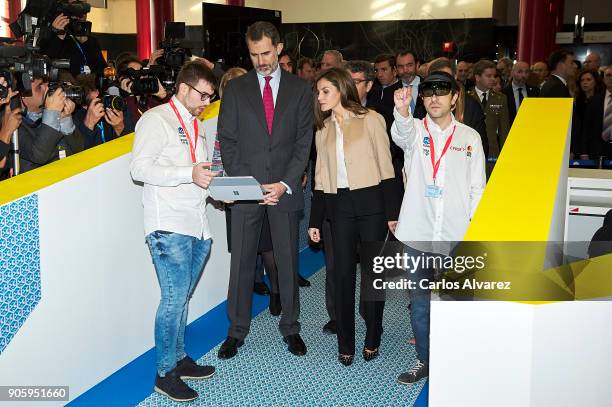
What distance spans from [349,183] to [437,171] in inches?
22.6

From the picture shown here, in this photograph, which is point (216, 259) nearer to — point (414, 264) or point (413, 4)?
point (414, 264)

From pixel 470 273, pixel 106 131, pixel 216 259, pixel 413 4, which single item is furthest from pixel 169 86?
pixel 413 4

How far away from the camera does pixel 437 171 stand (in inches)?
128

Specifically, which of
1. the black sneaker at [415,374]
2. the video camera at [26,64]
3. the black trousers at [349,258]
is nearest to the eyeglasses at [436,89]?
the black trousers at [349,258]

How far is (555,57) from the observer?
7.51 metres

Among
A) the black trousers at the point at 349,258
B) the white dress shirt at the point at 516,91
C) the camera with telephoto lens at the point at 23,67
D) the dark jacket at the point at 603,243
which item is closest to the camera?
the dark jacket at the point at 603,243

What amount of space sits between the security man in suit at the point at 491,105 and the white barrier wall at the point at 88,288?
341cm

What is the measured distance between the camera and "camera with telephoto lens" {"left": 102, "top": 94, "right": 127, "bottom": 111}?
3.96m

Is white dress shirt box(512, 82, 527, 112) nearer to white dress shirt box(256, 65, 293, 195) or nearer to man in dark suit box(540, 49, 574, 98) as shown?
man in dark suit box(540, 49, 574, 98)

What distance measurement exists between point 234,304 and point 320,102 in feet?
4.14

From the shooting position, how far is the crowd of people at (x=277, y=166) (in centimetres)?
325

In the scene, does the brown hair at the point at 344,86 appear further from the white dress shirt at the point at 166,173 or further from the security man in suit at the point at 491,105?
the security man in suit at the point at 491,105

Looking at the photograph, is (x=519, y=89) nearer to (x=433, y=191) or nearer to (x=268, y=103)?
(x=268, y=103)

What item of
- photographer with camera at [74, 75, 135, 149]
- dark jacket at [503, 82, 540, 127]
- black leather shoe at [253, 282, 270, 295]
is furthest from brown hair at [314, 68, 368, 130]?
dark jacket at [503, 82, 540, 127]
